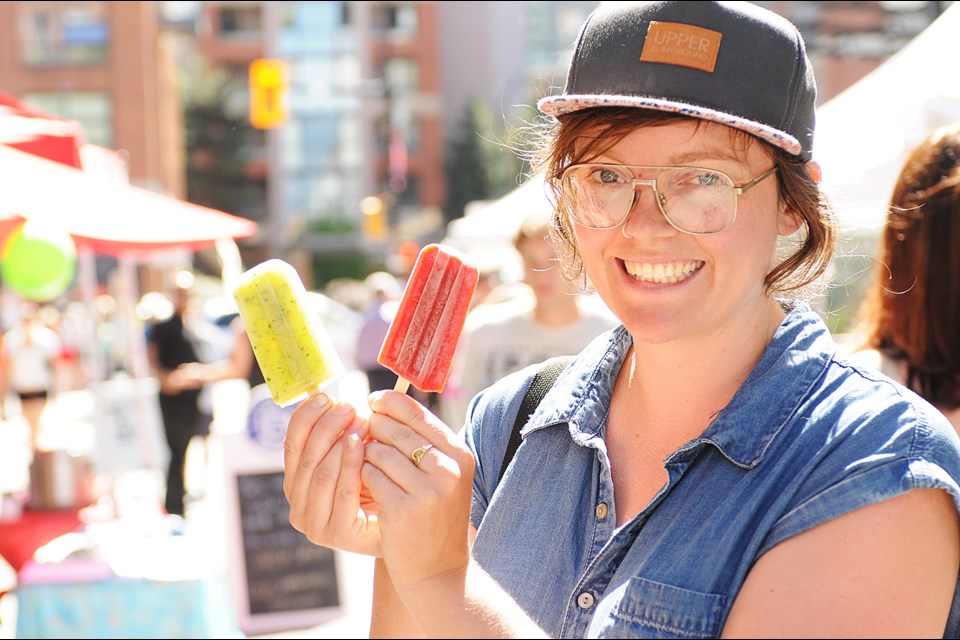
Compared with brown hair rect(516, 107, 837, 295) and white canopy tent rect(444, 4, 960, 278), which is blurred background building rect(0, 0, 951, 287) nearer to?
white canopy tent rect(444, 4, 960, 278)

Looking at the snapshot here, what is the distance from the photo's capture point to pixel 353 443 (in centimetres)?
165

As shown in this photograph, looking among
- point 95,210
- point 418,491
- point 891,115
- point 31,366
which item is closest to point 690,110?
point 418,491

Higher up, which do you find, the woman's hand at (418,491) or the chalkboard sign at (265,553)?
the woman's hand at (418,491)

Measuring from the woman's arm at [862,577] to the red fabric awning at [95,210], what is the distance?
3714 millimetres

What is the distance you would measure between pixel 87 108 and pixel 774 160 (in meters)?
45.4

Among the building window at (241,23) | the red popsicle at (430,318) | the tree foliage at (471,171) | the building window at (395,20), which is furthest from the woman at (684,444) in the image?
the building window at (241,23)

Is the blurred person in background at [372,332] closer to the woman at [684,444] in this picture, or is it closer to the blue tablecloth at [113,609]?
the blue tablecloth at [113,609]

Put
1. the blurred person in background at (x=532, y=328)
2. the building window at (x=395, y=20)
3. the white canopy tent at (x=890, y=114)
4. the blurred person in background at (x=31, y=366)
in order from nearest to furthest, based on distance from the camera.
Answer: the white canopy tent at (x=890, y=114) → the blurred person in background at (x=532, y=328) → the blurred person in background at (x=31, y=366) → the building window at (x=395, y=20)

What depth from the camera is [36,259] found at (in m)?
6.89

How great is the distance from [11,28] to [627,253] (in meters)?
46.3

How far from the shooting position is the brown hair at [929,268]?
2.95 m

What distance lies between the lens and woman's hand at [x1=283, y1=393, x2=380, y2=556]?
1653mm

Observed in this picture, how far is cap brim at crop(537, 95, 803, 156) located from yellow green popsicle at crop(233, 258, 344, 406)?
2.14ft

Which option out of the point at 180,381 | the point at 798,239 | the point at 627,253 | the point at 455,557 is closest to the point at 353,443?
the point at 455,557
